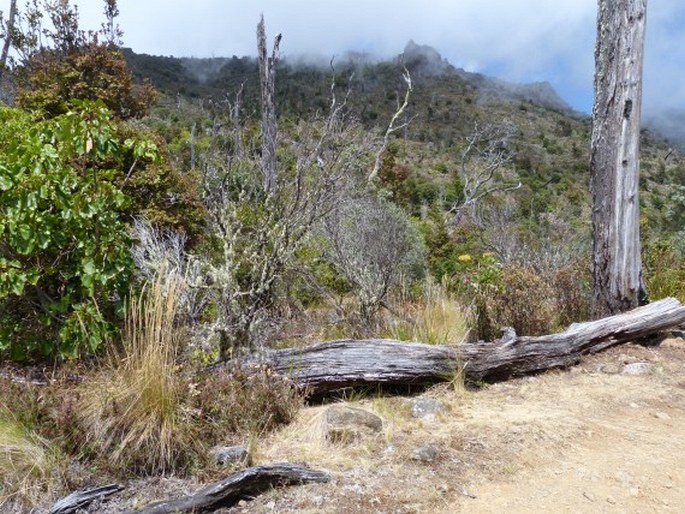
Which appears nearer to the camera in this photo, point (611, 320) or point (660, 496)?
point (660, 496)

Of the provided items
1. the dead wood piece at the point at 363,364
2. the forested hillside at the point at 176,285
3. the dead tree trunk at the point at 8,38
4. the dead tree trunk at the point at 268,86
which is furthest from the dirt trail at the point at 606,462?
the dead tree trunk at the point at 8,38

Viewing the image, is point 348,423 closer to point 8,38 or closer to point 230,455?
point 230,455

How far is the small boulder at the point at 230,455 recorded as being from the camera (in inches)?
108

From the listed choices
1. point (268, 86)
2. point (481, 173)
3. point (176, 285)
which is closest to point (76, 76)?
point (268, 86)

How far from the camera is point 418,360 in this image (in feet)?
12.6

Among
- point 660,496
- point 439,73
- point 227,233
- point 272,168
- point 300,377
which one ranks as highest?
point 439,73

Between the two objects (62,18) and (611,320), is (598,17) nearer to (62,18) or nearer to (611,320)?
(611,320)

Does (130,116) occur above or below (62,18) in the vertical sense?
below

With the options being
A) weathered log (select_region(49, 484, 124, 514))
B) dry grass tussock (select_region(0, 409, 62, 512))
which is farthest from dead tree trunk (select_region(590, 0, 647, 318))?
dry grass tussock (select_region(0, 409, 62, 512))

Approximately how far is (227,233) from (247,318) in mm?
608

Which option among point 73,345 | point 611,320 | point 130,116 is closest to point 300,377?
point 73,345

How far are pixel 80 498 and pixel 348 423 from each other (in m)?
1.43

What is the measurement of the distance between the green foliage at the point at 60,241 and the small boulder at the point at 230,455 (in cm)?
97

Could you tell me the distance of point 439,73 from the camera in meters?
60.4
